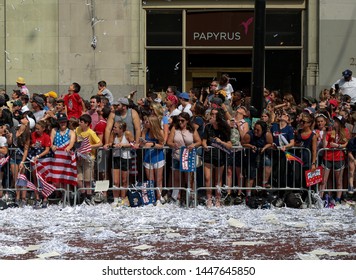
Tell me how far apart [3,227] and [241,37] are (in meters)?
12.2

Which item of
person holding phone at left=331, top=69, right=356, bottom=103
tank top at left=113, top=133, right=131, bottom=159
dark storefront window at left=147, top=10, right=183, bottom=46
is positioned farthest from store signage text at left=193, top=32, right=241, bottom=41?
tank top at left=113, top=133, right=131, bottom=159

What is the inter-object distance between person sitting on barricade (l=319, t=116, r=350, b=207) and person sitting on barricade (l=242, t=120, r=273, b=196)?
3.18ft

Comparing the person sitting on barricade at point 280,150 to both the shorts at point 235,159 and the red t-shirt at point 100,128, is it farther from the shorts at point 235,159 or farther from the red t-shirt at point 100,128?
the red t-shirt at point 100,128

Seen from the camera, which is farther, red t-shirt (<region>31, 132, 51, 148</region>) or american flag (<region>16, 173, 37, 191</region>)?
red t-shirt (<region>31, 132, 51, 148</region>)

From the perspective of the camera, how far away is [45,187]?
14.3 meters

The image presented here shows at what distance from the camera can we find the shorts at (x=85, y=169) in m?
14.5

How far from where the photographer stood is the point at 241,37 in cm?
2309

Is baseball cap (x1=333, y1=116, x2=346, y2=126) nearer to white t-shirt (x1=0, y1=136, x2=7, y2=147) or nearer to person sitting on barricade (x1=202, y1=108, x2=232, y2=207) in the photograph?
person sitting on barricade (x1=202, y1=108, x2=232, y2=207)

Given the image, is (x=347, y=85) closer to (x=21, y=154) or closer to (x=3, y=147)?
(x=21, y=154)

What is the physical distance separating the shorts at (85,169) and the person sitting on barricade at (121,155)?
385 millimetres

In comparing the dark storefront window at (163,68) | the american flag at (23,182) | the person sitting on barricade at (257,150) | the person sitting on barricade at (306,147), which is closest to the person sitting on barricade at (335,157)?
the person sitting on barricade at (306,147)

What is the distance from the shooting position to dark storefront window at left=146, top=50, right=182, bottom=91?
76.3 feet

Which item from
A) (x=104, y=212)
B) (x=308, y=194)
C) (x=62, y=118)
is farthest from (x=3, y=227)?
(x=308, y=194)

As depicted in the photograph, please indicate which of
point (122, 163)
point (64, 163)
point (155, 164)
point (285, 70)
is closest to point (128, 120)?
point (122, 163)
